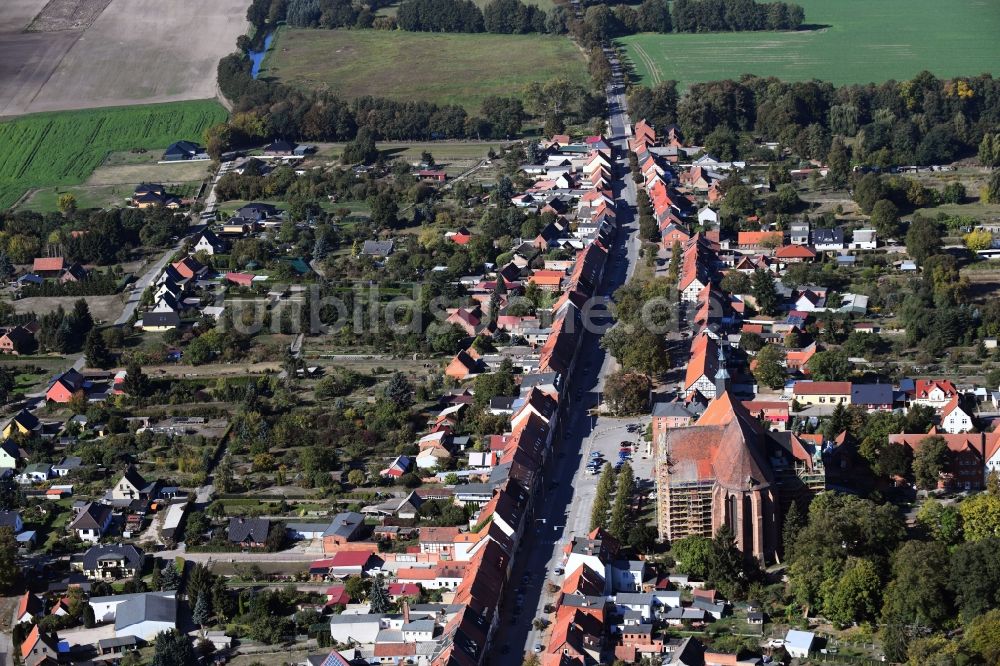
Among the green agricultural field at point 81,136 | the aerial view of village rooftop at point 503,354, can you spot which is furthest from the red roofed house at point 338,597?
the green agricultural field at point 81,136

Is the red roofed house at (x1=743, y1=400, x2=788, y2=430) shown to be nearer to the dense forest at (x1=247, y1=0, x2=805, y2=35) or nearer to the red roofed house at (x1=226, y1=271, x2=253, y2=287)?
the red roofed house at (x1=226, y1=271, x2=253, y2=287)

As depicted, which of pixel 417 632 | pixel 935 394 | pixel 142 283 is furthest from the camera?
pixel 142 283

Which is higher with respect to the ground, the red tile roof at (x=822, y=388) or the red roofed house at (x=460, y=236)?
the red tile roof at (x=822, y=388)

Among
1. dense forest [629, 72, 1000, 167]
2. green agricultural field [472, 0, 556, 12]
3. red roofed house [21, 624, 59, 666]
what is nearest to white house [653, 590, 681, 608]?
red roofed house [21, 624, 59, 666]

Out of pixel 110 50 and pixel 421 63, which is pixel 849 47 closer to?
pixel 421 63

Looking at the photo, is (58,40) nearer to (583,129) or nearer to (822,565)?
(583,129)

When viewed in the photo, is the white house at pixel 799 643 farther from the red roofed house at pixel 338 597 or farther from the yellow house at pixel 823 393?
the yellow house at pixel 823 393

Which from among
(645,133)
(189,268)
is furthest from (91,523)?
(645,133)
